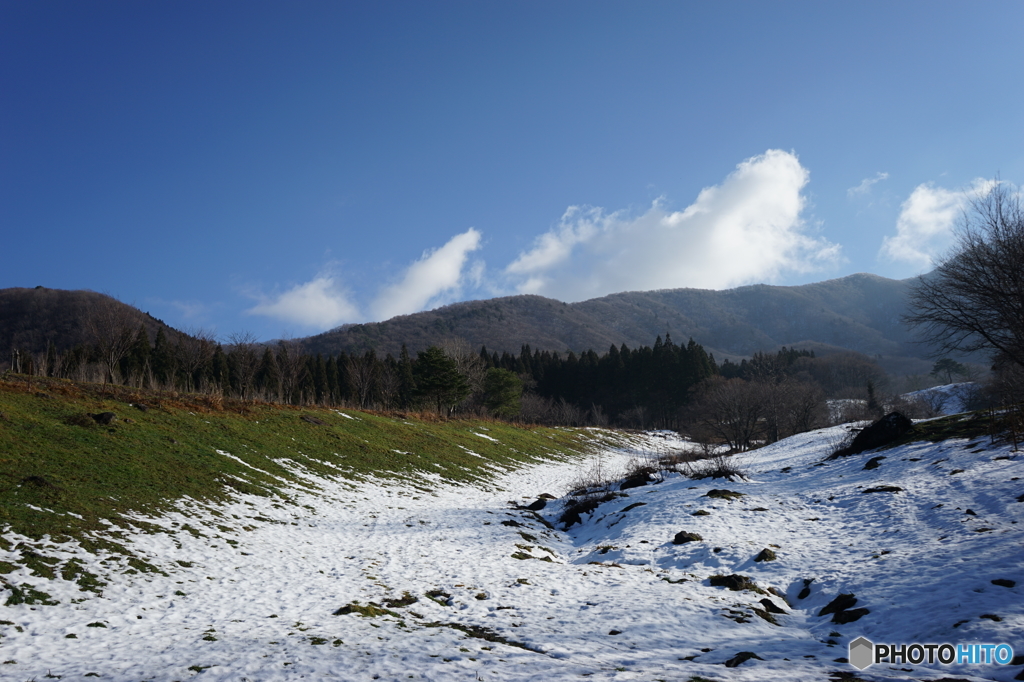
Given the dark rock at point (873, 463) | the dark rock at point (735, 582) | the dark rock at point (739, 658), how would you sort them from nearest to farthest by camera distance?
1. the dark rock at point (739, 658)
2. the dark rock at point (735, 582)
3. the dark rock at point (873, 463)

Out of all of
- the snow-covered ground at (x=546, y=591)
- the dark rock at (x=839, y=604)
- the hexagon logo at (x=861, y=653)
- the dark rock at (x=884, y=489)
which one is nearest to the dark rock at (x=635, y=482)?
the snow-covered ground at (x=546, y=591)

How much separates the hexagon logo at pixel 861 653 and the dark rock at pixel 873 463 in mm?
15040

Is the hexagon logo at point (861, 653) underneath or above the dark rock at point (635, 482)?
above

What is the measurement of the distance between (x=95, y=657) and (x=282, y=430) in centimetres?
1820

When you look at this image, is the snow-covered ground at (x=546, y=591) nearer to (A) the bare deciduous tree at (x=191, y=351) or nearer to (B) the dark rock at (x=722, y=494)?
(B) the dark rock at (x=722, y=494)

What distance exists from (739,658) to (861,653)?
73.5 inches

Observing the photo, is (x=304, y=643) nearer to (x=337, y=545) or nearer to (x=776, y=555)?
(x=337, y=545)

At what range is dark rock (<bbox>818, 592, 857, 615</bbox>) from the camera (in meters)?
8.45

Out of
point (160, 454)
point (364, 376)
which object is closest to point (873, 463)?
point (160, 454)

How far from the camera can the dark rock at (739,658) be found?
6423 mm

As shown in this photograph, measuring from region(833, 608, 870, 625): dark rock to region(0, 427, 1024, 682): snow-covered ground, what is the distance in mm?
126

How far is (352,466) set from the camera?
71.2 feet

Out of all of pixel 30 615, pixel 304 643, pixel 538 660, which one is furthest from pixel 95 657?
pixel 538 660

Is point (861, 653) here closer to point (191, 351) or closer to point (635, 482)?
point (635, 482)
